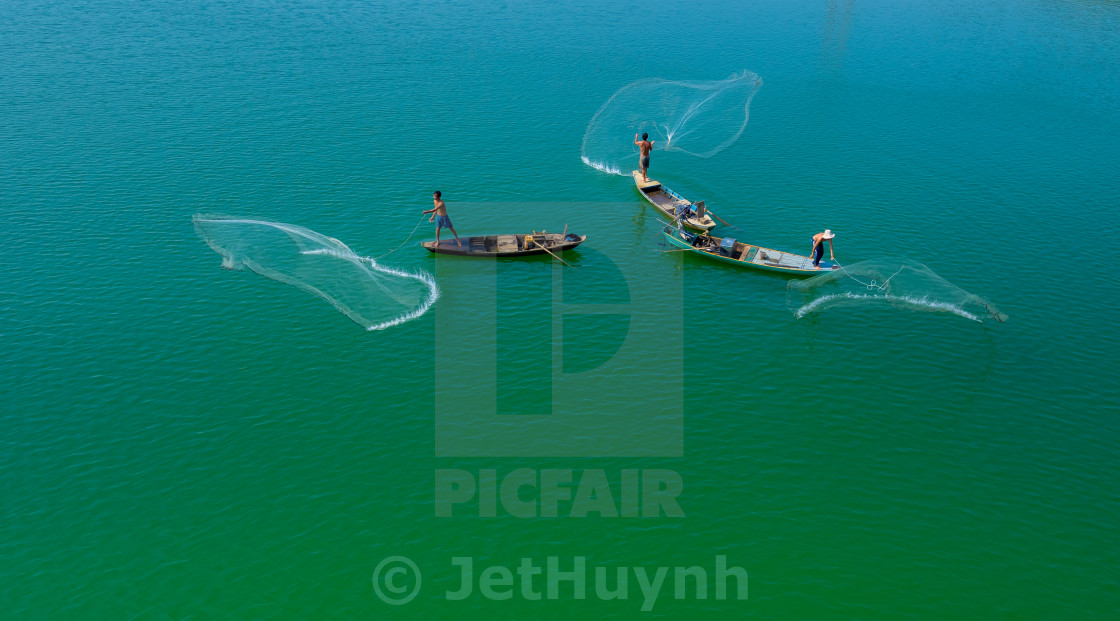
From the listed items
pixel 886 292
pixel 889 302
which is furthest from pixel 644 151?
pixel 889 302

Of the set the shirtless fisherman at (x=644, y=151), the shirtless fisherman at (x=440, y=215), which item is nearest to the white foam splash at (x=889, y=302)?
the shirtless fisherman at (x=644, y=151)

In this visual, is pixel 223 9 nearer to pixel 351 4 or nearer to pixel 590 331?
pixel 351 4

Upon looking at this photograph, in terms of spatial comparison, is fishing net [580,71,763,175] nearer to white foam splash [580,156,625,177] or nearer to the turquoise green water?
white foam splash [580,156,625,177]

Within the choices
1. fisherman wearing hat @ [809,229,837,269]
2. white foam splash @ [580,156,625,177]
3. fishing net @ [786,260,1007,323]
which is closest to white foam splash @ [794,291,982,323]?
fishing net @ [786,260,1007,323]

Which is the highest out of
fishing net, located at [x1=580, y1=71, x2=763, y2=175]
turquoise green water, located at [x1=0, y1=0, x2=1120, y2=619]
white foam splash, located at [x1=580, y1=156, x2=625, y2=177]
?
fishing net, located at [x1=580, y1=71, x2=763, y2=175]

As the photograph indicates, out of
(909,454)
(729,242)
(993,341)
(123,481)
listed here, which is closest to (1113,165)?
(993,341)
